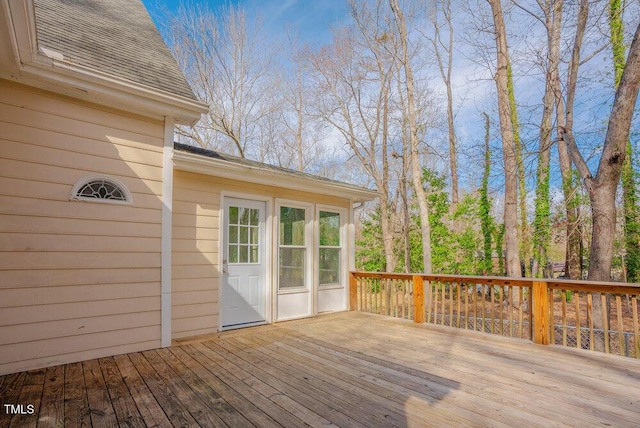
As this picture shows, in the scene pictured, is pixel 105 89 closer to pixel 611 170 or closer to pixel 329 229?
pixel 329 229

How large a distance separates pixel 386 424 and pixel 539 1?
8.41 meters

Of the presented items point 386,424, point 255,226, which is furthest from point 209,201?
point 386,424

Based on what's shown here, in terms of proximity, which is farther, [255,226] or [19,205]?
[255,226]

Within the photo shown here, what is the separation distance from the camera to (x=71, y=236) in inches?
124

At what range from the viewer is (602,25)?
5.13m

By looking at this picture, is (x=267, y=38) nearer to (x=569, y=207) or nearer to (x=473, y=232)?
(x=473, y=232)

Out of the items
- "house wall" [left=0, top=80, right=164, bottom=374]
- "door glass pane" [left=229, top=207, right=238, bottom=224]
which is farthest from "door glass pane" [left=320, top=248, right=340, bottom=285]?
"house wall" [left=0, top=80, right=164, bottom=374]

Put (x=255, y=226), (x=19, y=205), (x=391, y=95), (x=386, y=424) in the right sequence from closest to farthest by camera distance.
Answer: (x=386, y=424)
(x=19, y=205)
(x=255, y=226)
(x=391, y=95)

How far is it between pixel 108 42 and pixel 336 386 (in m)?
4.73

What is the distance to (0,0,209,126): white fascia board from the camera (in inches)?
91.6

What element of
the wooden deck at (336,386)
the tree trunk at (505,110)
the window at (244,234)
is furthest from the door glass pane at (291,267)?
the tree trunk at (505,110)

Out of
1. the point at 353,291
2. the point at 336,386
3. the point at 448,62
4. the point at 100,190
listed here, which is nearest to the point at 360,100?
the point at 448,62

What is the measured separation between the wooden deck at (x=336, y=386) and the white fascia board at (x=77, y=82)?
2.66 m

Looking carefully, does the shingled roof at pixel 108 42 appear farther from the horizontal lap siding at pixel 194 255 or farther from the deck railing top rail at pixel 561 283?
the deck railing top rail at pixel 561 283
